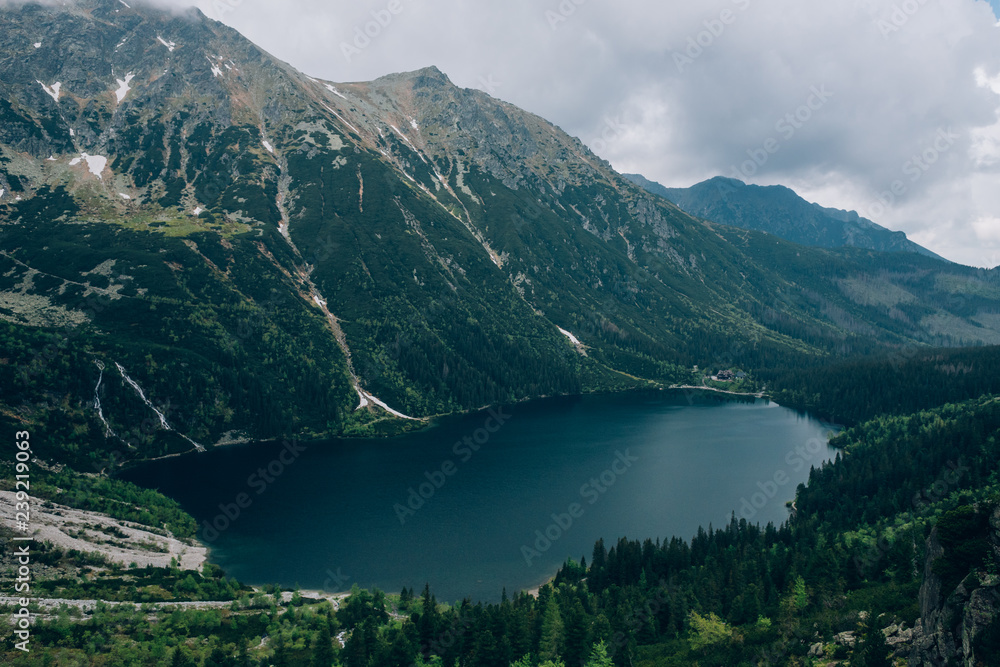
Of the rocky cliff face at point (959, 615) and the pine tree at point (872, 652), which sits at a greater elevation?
the rocky cliff face at point (959, 615)

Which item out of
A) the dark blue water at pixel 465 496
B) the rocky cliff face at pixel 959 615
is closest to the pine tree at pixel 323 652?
the dark blue water at pixel 465 496

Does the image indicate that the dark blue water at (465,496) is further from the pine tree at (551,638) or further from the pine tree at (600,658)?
the pine tree at (600,658)

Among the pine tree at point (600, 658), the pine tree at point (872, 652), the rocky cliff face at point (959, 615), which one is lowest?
the pine tree at point (600, 658)

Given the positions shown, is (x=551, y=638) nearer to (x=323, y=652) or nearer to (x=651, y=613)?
(x=651, y=613)

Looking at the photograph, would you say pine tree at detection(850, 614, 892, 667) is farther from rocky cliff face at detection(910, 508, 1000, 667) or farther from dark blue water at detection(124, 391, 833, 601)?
dark blue water at detection(124, 391, 833, 601)

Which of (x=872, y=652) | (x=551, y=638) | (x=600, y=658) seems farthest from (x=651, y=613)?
(x=872, y=652)

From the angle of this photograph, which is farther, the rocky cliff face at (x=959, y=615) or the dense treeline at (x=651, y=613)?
the dense treeline at (x=651, y=613)
